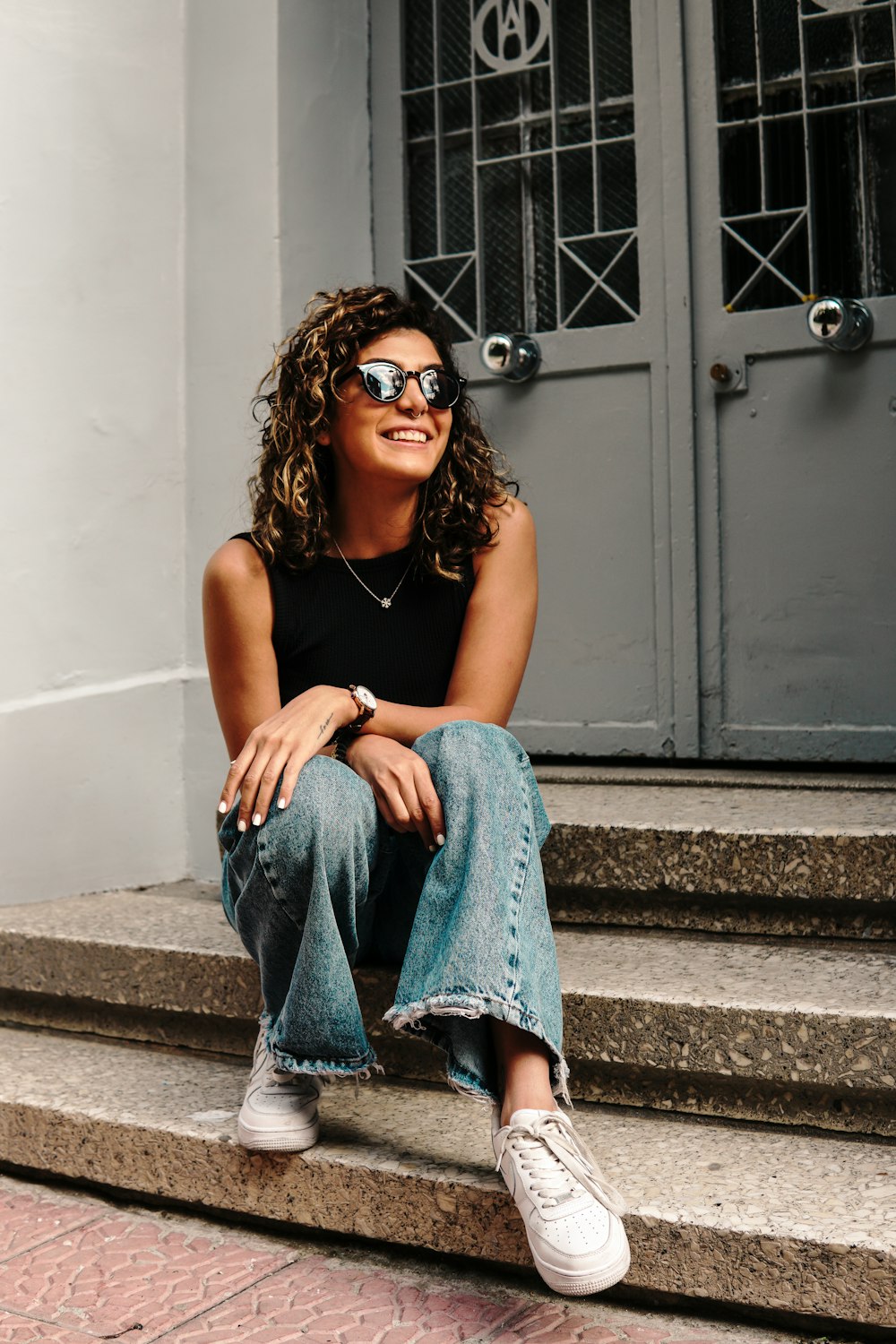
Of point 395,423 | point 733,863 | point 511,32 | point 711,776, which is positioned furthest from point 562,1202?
point 511,32

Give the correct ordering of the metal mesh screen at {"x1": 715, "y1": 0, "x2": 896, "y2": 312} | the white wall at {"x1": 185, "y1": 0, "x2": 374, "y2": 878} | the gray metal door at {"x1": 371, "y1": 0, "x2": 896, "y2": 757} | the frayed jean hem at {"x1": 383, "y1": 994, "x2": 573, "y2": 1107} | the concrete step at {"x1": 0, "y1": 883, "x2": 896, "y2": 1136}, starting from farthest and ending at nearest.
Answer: the white wall at {"x1": 185, "y1": 0, "x2": 374, "y2": 878}
the gray metal door at {"x1": 371, "y1": 0, "x2": 896, "y2": 757}
the metal mesh screen at {"x1": 715, "y1": 0, "x2": 896, "y2": 312}
the concrete step at {"x1": 0, "y1": 883, "x2": 896, "y2": 1136}
the frayed jean hem at {"x1": 383, "y1": 994, "x2": 573, "y2": 1107}

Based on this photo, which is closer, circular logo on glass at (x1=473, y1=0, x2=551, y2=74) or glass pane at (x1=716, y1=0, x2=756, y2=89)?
glass pane at (x1=716, y1=0, x2=756, y2=89)

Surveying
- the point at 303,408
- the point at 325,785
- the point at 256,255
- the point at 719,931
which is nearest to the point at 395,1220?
the point at 325,785

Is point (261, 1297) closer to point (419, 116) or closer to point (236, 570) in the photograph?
point (236, 570)

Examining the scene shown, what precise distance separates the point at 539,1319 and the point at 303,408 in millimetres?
1524

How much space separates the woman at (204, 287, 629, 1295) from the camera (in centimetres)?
185

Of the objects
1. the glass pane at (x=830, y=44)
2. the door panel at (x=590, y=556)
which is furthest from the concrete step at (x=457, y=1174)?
the glass pane at (x=830, y=44)

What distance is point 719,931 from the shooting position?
8.27ft

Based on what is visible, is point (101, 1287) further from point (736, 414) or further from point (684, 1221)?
point (736, 414)

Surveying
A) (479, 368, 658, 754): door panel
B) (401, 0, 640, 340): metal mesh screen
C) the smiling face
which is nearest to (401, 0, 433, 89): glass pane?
(401, 0, 640, 340): metal mesh screen

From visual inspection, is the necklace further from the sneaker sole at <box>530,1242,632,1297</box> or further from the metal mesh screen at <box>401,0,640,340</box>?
the metal mesh screen at <box>401,0,640,340</box>

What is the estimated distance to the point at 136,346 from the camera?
3408 millimetres

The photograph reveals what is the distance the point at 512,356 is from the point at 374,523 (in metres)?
1.20

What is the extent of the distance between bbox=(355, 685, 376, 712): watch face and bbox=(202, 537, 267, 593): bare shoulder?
0.29 meters
